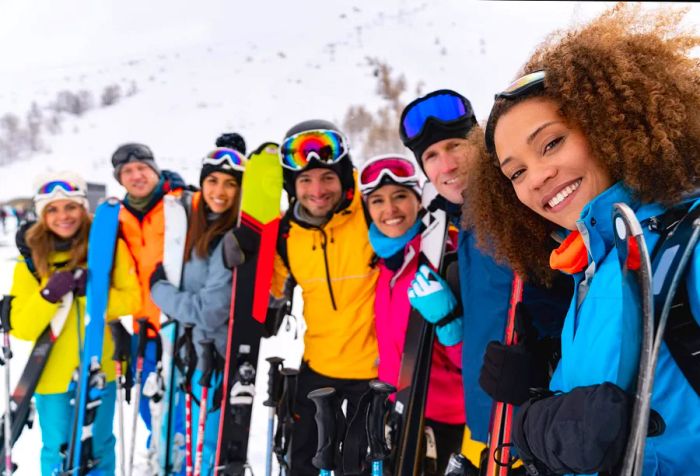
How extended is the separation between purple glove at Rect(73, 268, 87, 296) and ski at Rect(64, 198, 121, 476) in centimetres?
3

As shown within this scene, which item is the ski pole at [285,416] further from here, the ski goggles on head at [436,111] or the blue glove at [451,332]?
the ski goggles on head at [436,111]

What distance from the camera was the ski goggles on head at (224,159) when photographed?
279cm

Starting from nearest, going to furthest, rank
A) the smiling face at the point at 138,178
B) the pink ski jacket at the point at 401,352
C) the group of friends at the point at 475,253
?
the group of friends at the point at 475,253, the pink ski jacket at the point at 401,352, the smiling face at the point at 138,178

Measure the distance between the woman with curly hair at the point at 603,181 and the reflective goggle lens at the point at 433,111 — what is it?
77 centimetres

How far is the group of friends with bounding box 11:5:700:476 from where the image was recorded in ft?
2.68

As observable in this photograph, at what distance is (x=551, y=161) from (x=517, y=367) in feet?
2.07

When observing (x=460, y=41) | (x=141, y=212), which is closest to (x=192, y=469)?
(x=141, y=212)

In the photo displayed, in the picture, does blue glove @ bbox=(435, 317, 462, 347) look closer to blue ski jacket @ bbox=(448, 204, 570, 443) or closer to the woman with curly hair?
blue ski jacket @ bbox=(448, 204, 570, 443)

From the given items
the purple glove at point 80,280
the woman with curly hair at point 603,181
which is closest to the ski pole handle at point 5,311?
the purple glove at point 80,280

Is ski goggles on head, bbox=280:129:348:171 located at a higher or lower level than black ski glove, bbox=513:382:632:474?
higher

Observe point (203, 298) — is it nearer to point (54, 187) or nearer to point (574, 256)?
point (54, 187)

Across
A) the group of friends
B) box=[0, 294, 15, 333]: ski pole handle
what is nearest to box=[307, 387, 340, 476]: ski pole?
the group of friends

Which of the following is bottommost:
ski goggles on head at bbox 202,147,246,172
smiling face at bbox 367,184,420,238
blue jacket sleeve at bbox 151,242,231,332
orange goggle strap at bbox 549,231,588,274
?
blue jacket sleeve at bbox 151,242,231,332

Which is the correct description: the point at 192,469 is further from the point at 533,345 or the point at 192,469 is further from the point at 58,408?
the point at 533,345
